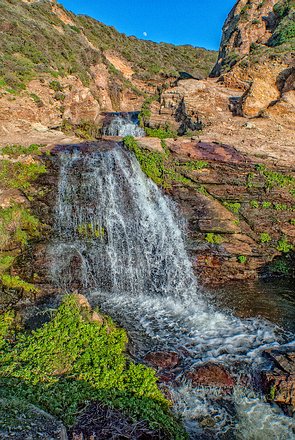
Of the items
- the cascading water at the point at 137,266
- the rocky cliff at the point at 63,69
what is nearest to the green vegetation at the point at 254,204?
the cascading water at the point at 137,266

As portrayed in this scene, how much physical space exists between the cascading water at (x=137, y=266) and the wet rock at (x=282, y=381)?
0.48 metres

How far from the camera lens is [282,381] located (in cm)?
543

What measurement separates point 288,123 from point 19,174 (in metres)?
13.2

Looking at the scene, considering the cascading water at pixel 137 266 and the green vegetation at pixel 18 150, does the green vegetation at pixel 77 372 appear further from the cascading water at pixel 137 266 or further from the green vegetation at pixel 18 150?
the green vegetation at pixel 18 150

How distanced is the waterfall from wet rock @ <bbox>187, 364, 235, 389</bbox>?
14519 mm

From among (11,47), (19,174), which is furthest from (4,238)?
(11,47)

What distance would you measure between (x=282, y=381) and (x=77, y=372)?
392 centimetres

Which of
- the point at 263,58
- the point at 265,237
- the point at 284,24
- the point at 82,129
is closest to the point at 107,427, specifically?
the point at 265,237

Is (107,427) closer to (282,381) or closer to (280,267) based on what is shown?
(282,381)

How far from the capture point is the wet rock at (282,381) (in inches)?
204

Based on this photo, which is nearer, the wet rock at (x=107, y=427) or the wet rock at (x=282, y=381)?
the wet rock at (x=107, y=427)

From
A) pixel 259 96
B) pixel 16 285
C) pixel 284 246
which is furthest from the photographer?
pixel 259 96

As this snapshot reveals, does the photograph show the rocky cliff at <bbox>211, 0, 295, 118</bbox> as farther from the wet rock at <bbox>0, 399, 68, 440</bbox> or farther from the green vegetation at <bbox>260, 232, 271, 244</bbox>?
the wet rock at <bbox>0, 399, 68, 440</bbox>

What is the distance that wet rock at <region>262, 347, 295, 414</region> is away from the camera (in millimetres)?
5191
